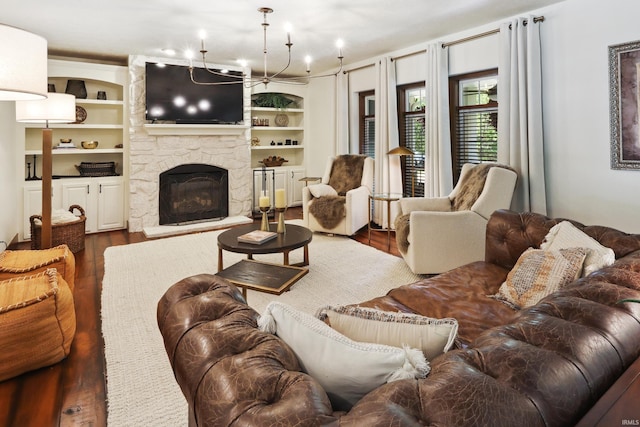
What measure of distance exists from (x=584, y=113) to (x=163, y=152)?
5.20 meters

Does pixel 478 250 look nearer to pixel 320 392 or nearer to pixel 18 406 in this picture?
pixel 320 392

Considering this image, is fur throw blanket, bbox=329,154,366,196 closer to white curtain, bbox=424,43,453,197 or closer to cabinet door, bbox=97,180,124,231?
white curtain, bbox=424,43,453,197

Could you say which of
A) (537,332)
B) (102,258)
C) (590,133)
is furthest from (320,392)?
(102,258)

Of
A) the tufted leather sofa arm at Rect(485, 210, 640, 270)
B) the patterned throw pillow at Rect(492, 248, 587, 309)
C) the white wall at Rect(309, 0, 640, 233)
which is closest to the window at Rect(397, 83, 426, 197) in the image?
the white wall at Rect(309, 0, 640, 233)

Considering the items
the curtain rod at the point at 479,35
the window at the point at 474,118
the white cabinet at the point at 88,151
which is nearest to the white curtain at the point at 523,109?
the curtain rod at the point at 479,35

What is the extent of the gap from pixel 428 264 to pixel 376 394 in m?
2.96

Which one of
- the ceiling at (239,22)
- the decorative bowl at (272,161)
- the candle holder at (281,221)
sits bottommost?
the candle holder at (281,221)

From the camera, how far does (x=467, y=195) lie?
3.96 meters

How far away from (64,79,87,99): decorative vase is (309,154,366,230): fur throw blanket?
11.7 ft

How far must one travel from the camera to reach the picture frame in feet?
10.6

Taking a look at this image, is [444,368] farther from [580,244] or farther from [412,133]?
[412,133]

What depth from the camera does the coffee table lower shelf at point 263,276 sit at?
223 cm

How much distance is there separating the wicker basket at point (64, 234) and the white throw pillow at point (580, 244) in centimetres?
458

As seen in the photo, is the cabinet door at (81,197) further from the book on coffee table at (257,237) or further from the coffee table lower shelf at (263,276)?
the coffee table lower shelf at (263,276)
